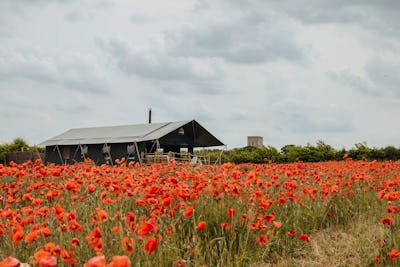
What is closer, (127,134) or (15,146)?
(127,134)

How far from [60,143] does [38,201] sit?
31642 mm

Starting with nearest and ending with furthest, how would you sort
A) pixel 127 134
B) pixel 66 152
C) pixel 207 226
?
pixel 207 226, pixel 127 134, pixel 66 152

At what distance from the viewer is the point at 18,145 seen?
36.3 metres

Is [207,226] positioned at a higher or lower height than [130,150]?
A: lower

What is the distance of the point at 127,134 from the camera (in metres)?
31.7

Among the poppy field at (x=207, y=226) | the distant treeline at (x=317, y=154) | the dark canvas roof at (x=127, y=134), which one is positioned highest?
the dark canvas roof at (x=127, y=134)

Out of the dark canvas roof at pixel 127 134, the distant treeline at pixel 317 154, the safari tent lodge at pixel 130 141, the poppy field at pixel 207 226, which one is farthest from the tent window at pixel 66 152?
the poppy field at pixel 207 226

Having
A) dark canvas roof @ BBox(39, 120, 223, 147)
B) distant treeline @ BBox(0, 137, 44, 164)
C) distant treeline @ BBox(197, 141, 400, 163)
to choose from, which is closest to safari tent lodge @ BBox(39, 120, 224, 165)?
dark canvas roof @ BBox(39, 120, 223, 147)

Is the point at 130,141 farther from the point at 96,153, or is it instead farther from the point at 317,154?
the point at 317,154

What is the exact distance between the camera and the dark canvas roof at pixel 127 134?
30.3 metres

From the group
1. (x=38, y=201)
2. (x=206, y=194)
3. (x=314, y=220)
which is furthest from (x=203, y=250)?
(x=314, y=220)

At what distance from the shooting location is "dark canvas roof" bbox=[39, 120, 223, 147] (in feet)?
99.3

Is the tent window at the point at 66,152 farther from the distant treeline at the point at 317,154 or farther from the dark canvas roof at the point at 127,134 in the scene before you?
the distant treeline at the point at 317,154

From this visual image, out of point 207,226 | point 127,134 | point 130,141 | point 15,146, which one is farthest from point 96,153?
point 207,226
